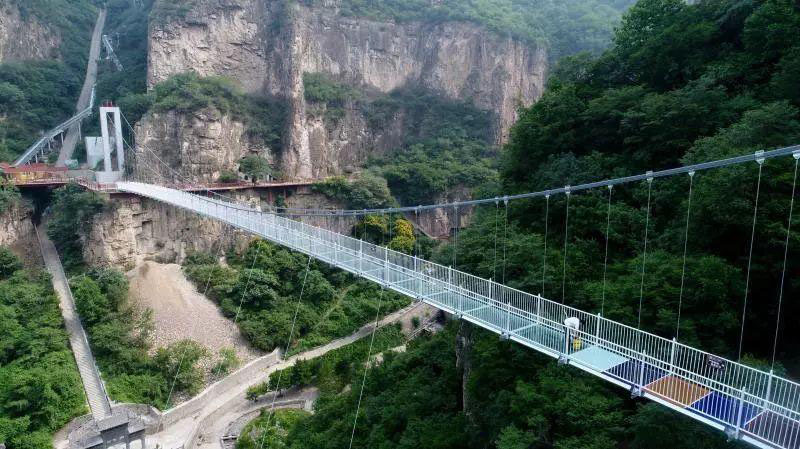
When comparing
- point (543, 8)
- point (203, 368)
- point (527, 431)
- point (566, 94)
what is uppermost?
point (543, 8)

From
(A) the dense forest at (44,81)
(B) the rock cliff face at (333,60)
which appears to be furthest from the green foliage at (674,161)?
(A) the dense forest at (44,81)

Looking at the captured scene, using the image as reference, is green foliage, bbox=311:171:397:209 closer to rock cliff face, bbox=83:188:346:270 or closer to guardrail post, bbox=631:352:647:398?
→ rock cliff face, bbox=83:188:346:270

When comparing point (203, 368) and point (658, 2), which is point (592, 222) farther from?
point (203, 368)

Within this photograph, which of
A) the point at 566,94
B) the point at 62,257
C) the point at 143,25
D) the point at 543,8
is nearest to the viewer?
the point at 566,94

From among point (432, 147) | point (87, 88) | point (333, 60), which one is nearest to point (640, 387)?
point (432, 147)

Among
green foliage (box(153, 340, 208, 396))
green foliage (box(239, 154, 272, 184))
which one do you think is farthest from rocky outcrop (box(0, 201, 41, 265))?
green foliage (box(239, 154, 272, 184))

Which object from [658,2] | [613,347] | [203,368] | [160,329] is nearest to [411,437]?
[613,347]
